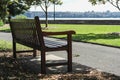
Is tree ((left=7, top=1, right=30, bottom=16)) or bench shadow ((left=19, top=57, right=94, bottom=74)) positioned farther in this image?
tree ((left=7, top=1, right=30, bottom=16))

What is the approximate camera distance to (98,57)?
43.4 ft

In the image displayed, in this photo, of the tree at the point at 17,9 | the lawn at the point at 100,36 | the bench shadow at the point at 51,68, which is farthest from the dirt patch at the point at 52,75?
the tree at the point at 17,9

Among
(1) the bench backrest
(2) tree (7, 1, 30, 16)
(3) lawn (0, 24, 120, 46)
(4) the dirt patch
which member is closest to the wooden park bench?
(1) the bench backrest

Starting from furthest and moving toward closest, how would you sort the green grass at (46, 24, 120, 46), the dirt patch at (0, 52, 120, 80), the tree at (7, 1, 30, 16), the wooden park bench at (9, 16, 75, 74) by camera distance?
the tree at (7, 1, 30, 16), the green grass at (46, 24, 120, 46), the wooden park bench at (9, 16, 75, 74), the dirt patch at (0, 52, 120, 80)

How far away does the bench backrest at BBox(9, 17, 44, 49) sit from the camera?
9172mm

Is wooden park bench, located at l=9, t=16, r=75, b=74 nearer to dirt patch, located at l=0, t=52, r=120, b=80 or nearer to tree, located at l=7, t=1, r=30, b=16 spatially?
dirt patch, located at l=0, t=52, r=120, b=80

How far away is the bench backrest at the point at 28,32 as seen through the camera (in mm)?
9172

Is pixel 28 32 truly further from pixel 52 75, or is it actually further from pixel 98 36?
pixel 98 36

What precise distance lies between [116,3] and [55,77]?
844 inches

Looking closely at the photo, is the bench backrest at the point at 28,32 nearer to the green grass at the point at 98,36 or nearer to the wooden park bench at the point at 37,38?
the wooden park bench at the point at 37,38

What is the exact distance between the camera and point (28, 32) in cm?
1044

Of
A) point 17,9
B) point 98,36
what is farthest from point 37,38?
point 17,9

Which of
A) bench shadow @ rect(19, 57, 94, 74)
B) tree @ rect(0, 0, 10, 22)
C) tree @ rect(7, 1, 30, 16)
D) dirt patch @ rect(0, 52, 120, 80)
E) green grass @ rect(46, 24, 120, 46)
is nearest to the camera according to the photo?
dirt patch @ rect(0, 52, 120, 80)

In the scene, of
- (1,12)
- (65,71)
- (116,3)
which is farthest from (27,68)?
(116,3)
